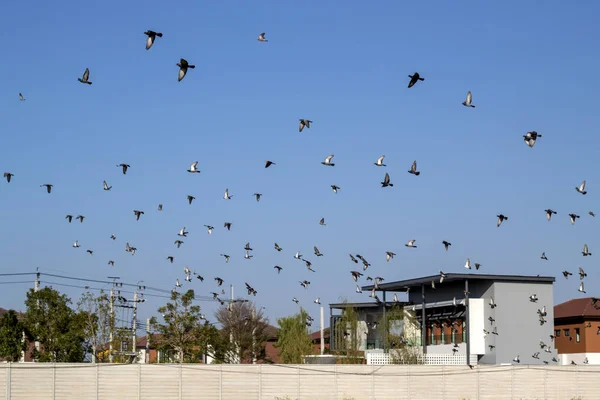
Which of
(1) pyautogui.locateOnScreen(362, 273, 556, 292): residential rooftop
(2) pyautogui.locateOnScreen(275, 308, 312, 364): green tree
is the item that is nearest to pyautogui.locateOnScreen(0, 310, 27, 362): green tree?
(2) pyautogui.locateOnScreen(275, 308, 312, 364): green tree

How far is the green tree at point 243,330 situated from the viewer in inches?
4129

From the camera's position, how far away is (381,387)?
189 feet

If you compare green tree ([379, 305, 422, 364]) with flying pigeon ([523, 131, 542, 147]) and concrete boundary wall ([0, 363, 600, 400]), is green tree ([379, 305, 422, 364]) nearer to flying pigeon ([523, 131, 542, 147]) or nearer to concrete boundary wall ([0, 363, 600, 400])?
concrete boundary wall ([0, 363, 600, 400])

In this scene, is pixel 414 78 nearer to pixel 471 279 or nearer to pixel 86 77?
pixel 86 77

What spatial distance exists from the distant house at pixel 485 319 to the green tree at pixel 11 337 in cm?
3051

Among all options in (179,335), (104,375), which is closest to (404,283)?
(179,335)

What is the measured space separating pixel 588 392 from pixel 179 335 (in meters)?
39.1

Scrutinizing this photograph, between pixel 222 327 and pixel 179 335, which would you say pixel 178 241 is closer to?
pixel 179 335

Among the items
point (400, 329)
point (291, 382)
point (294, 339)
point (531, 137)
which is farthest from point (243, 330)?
point (531, 137)

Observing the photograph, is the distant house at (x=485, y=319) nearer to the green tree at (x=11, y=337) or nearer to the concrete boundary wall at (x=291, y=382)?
the concrete boundary wall at (x=291, y=382)

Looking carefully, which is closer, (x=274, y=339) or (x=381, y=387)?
(x=381, y=387)

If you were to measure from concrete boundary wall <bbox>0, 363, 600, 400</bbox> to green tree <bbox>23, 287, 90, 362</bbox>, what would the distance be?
87.8 feet

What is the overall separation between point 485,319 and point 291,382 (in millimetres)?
32078

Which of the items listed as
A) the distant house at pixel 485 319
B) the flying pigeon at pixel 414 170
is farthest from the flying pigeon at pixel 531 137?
the distant house at pixel 485 319
